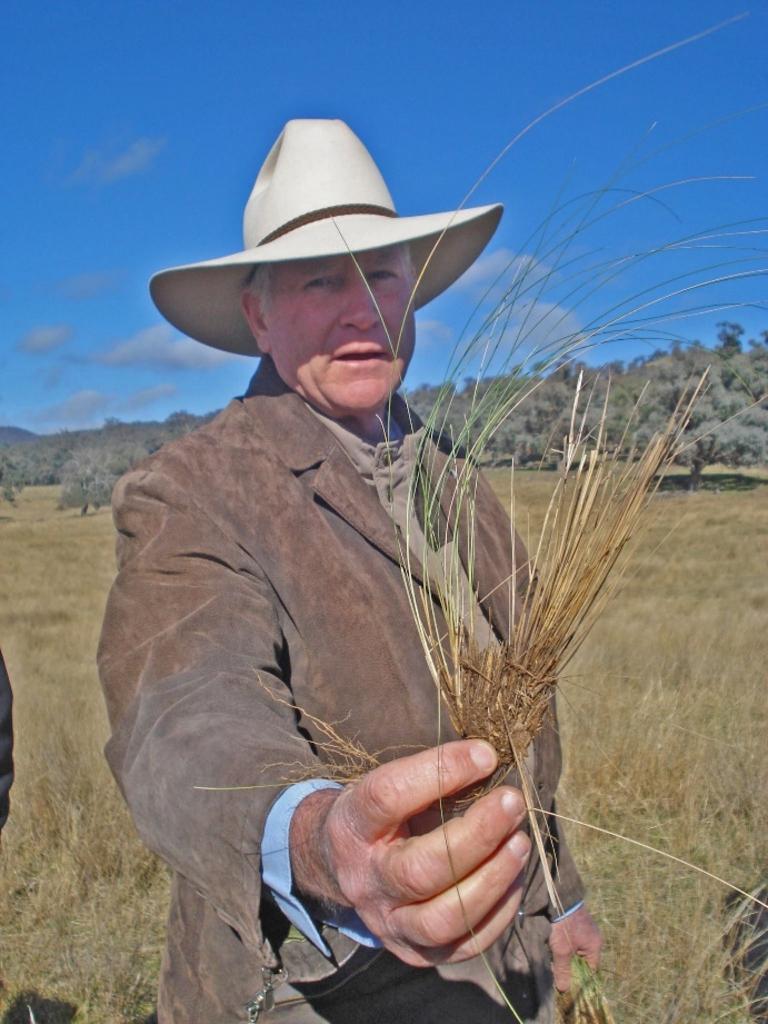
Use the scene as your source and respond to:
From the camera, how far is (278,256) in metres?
2.26

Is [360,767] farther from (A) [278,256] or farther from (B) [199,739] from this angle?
(A) [278,256]

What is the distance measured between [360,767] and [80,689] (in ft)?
24.6

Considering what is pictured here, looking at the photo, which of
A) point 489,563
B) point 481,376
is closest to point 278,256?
point 481,376

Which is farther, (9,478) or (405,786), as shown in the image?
(9,478)

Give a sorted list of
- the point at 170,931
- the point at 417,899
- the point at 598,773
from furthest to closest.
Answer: the point at 598,773 < the point at 170,931 < the point at 417,899

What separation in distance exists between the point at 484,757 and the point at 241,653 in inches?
26.1

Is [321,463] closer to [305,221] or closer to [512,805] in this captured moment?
[305,221]

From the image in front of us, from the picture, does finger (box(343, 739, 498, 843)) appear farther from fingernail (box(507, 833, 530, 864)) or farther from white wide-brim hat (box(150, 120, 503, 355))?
white wide-brim hat (box(150, 120, 503, 355))

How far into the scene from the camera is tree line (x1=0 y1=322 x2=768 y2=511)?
6.32 ft

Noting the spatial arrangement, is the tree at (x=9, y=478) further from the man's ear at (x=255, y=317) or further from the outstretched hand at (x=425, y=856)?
the outstretched hand at (x=425, y=856)

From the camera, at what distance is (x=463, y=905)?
3.88ft

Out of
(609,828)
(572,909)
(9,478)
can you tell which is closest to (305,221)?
(572,909)

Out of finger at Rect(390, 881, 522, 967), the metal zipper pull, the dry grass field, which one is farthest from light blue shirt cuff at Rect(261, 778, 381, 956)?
the dry grass field

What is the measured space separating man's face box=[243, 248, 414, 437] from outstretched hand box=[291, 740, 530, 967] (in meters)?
1.23
